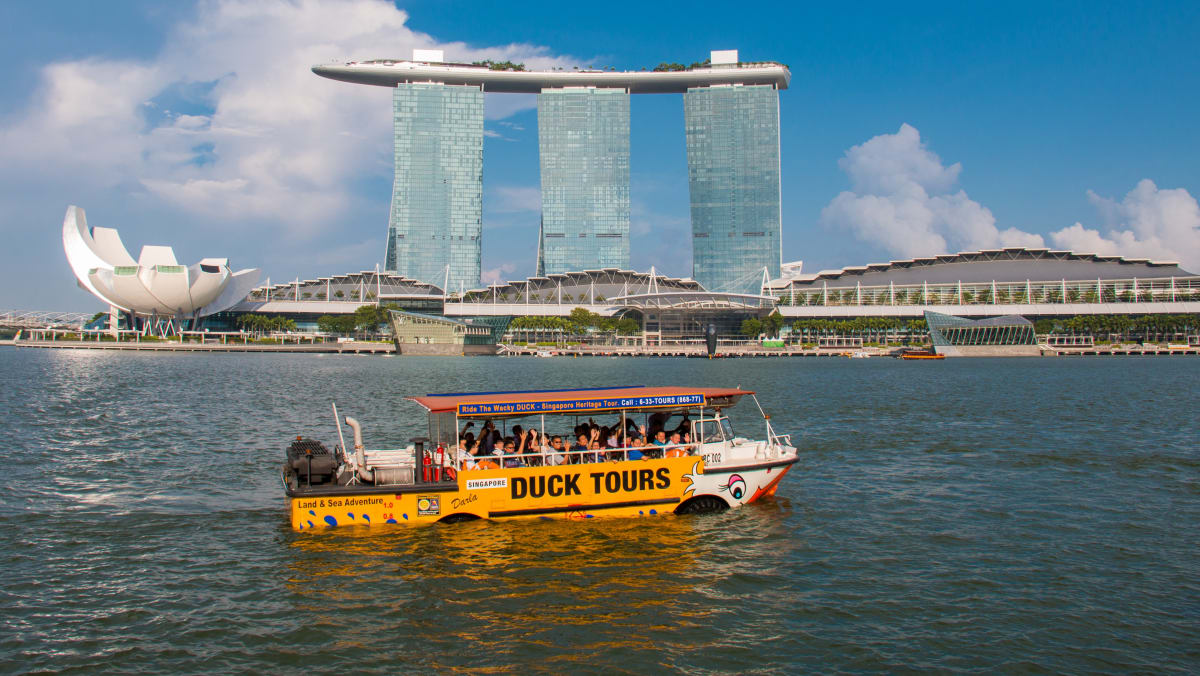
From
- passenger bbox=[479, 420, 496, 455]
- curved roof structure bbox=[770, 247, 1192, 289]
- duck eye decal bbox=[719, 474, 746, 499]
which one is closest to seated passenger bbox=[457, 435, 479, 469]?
passenger bbox=[479, 420, 496, 455]

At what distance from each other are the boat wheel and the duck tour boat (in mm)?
29

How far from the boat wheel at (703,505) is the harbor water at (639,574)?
355mm

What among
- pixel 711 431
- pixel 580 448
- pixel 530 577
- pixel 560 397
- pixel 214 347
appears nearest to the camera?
pixel 530 577

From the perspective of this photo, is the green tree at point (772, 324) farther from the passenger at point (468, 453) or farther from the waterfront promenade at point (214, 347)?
the passenger at point (468, 453)

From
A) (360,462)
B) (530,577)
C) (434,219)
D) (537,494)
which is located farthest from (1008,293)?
(530,577)

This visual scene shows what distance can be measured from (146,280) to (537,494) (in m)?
143

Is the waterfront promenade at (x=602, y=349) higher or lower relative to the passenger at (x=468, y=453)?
higher

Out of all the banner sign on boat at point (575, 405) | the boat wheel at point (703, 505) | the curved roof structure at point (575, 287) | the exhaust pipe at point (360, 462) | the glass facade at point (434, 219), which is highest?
the glass facade at point (434, 219)

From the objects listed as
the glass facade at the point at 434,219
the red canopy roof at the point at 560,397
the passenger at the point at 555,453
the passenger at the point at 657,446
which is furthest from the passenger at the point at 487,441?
the glass facade at the point at 434,219

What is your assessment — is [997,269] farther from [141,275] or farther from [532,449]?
[532,449]

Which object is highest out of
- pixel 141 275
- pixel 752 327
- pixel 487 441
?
pixel 141 275

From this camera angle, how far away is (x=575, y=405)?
54.8ft

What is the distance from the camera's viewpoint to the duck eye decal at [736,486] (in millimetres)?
17594

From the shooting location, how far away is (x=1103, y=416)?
118ft
